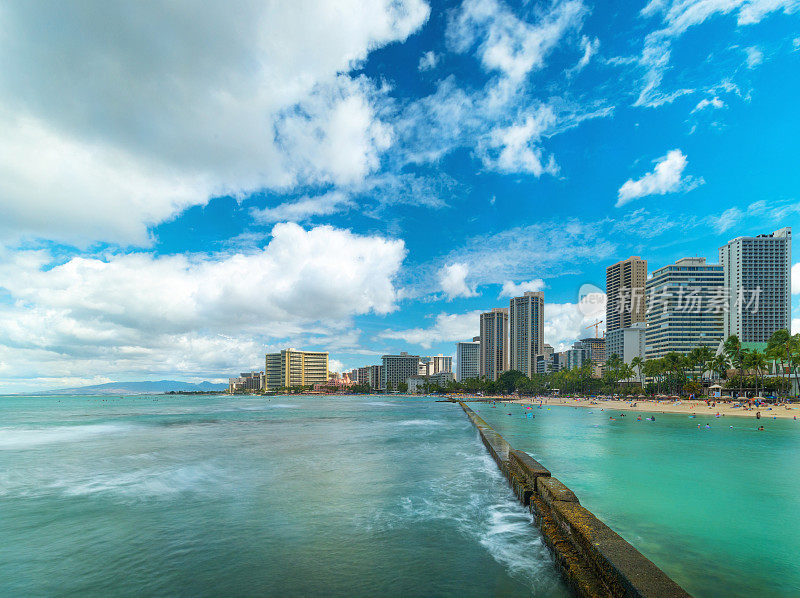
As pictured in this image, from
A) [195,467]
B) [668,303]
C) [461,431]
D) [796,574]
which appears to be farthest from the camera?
[668,303]

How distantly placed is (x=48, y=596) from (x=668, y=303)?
19435cm

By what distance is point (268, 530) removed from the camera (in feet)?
39.7

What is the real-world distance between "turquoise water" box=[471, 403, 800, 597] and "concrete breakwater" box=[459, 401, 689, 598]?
193cm

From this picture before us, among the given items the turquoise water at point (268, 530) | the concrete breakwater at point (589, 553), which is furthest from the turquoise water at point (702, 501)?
the turquoise water at point (268, 530)

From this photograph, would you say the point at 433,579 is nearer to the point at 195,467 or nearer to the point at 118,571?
the point at 118,571

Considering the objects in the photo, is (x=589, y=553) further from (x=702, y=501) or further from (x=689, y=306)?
(x=689, y=306)

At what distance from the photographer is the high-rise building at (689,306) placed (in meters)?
163

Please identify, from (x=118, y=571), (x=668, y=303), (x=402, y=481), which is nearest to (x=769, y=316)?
(x=668, y=303)

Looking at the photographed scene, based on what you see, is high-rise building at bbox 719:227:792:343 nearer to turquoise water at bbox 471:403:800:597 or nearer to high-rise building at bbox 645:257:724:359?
high-rise building at bbox 645:257:724:359

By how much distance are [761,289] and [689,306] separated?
1629 inches

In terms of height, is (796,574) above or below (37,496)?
above

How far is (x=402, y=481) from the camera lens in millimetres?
18641

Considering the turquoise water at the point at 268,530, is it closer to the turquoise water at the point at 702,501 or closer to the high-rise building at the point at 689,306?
the turquoise water at the point at 702,501

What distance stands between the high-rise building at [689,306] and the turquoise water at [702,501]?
500ft
